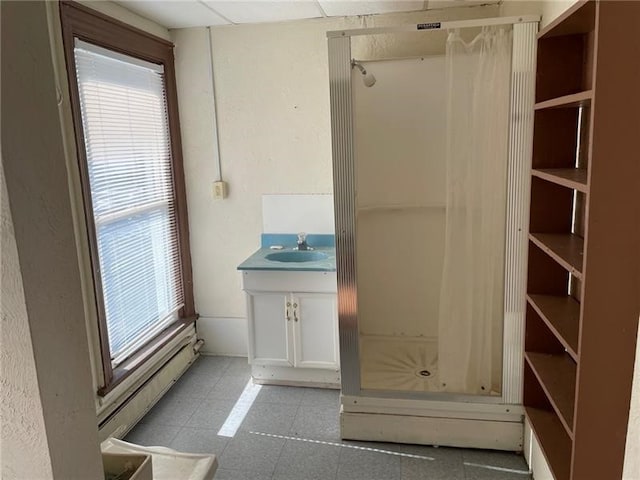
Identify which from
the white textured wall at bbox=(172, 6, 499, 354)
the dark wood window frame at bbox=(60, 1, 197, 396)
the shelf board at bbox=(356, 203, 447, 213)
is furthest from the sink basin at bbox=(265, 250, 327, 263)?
the dark wood window frame at bbox=(60, 1, 197, 396)

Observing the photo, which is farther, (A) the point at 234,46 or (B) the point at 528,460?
(A) the point at 234,46

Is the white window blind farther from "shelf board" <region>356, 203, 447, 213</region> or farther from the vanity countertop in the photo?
"shelf board" <region>356, 203, 447, 213</region>

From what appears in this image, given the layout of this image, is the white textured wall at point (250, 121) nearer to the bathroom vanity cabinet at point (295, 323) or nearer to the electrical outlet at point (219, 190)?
the electrical outlet at point (219, 190)

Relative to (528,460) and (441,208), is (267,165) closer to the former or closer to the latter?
(441,208)

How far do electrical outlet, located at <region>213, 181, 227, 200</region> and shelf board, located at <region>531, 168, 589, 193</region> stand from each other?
2.19m

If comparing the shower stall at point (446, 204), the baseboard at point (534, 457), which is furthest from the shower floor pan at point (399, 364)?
the baseboard at point (534, 457)

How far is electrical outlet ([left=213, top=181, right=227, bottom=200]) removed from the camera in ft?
11.4

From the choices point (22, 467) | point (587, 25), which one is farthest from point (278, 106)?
point (22, 467)

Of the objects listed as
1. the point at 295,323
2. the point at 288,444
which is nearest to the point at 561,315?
the point at 288,444

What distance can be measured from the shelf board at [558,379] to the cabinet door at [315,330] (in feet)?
4.27

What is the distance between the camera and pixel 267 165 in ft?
11.2

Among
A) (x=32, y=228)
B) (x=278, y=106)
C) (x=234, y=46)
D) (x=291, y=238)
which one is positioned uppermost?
(x=234, y=46)

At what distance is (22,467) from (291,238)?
2705 mm

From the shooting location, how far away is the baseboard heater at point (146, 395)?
2.62m
